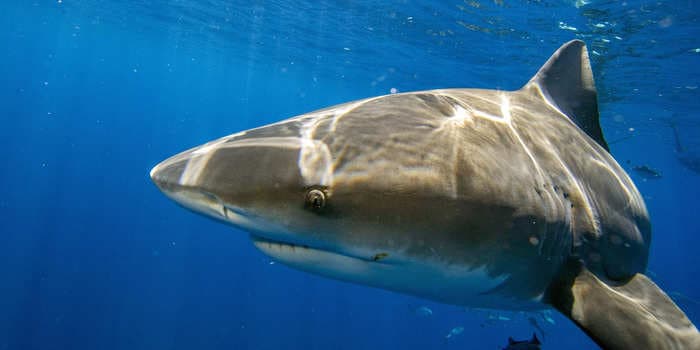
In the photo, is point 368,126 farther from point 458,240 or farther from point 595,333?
point 595,333

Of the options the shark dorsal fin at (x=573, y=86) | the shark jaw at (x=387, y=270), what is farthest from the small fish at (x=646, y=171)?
the shark jaw at (x=387, y=270)

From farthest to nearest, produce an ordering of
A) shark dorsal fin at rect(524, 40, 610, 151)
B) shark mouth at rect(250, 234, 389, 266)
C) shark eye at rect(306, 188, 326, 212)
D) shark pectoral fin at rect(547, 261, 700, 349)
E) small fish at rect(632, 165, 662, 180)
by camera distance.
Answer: small fish at rect(632, 165, 662, 180), shark dorsal fin at rect(524, 40, 610, 151), shark pectoral fin at rect(547, 261, 700, 349), shark mouth at rect(250, 234, 389, 266), shark eye at rect(306, 188, 326, 212)

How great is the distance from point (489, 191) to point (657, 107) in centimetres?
2386

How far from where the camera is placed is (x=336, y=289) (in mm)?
28469

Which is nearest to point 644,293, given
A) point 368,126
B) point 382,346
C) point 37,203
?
point 368,126

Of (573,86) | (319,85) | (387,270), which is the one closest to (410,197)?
(387,270)

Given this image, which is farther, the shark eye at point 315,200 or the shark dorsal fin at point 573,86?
the shark dorsal fin at point 573,86

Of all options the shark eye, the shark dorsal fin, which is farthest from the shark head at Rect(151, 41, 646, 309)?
the shark dorsal fin

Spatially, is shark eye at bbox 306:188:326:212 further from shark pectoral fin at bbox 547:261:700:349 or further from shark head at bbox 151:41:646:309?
shark pectoral fin at bbox 547:261:700:349

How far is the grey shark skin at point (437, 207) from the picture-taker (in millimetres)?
1699

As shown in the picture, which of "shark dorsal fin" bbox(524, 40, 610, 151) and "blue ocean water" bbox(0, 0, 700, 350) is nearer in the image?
"shark dorsal fin" bbox(524, 40, 610, 151)

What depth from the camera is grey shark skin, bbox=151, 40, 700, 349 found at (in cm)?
170

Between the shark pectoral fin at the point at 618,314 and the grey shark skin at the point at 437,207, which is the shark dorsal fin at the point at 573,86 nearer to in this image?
the grey shark skin at the point at 437,207

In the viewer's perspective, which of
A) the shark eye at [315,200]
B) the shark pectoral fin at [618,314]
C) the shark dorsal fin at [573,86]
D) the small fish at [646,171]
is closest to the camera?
the shark eye at [315,200]
